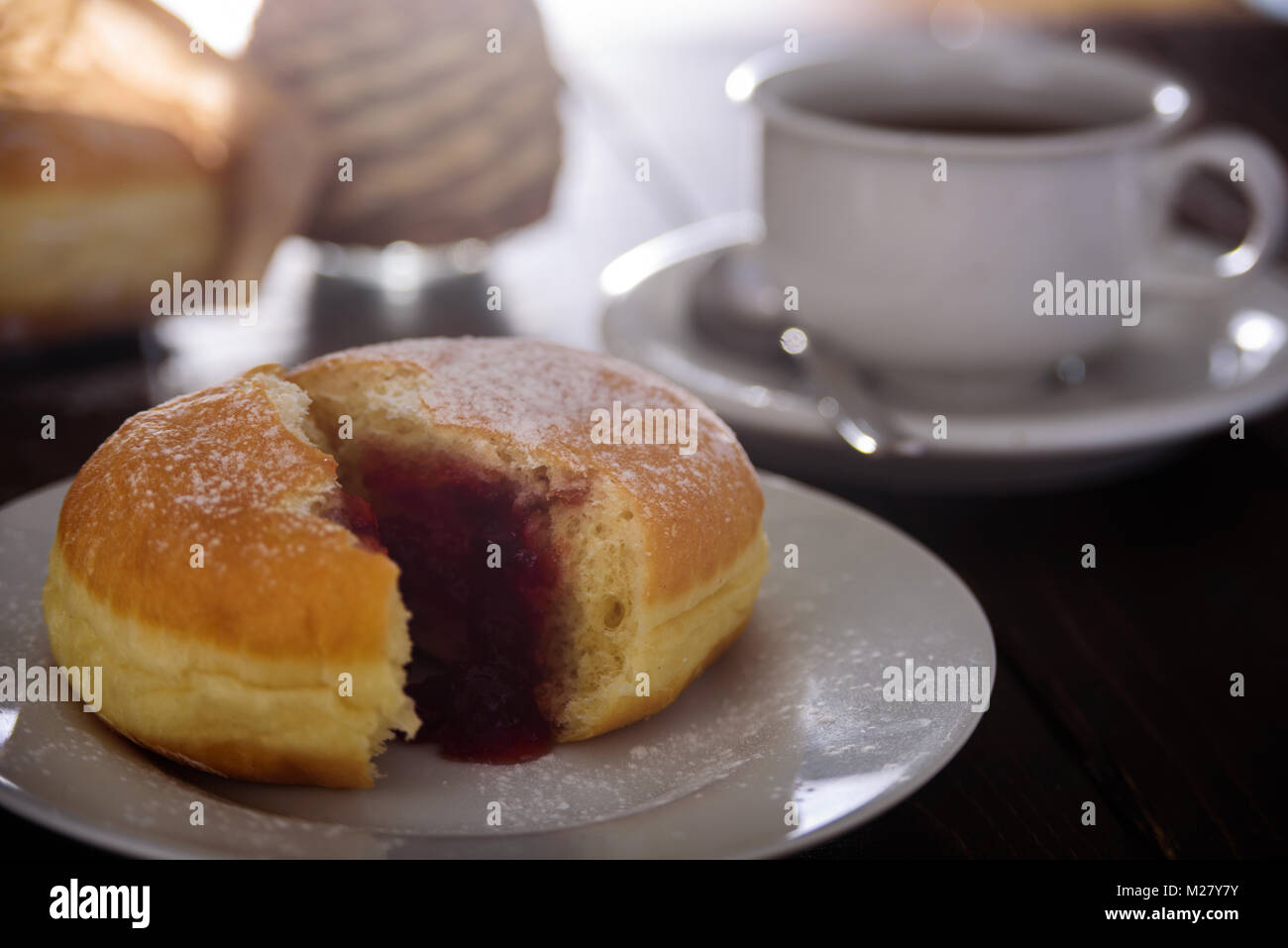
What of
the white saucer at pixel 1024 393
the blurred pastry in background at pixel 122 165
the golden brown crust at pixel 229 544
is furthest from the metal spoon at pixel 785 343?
the golden brown crust at pixel 229 544

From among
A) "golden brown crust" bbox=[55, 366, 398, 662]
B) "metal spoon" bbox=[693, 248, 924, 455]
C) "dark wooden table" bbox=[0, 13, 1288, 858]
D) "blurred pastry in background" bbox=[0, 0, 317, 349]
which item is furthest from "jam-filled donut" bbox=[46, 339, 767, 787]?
"blurred pastry in background" bbox=[0, 0, 317, 349]

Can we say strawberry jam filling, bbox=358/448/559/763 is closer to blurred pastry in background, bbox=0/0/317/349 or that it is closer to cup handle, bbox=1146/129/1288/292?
blurred pastry in background, bbox=0/0/317/349

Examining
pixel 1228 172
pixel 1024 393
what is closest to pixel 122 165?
pixel 1024 393

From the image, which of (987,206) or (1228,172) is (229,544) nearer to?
(987,206)

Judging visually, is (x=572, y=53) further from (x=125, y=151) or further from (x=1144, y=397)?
(x=1144, y=397)

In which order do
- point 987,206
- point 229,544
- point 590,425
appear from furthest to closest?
point 987,206
point 590,425
point 229,544

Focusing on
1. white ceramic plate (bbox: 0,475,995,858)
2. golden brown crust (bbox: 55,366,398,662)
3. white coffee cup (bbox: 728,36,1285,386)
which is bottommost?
white ceramic plate (bbox: 0,475,995,858)

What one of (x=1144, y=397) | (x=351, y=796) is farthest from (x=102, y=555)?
(x=1144, y=397)
